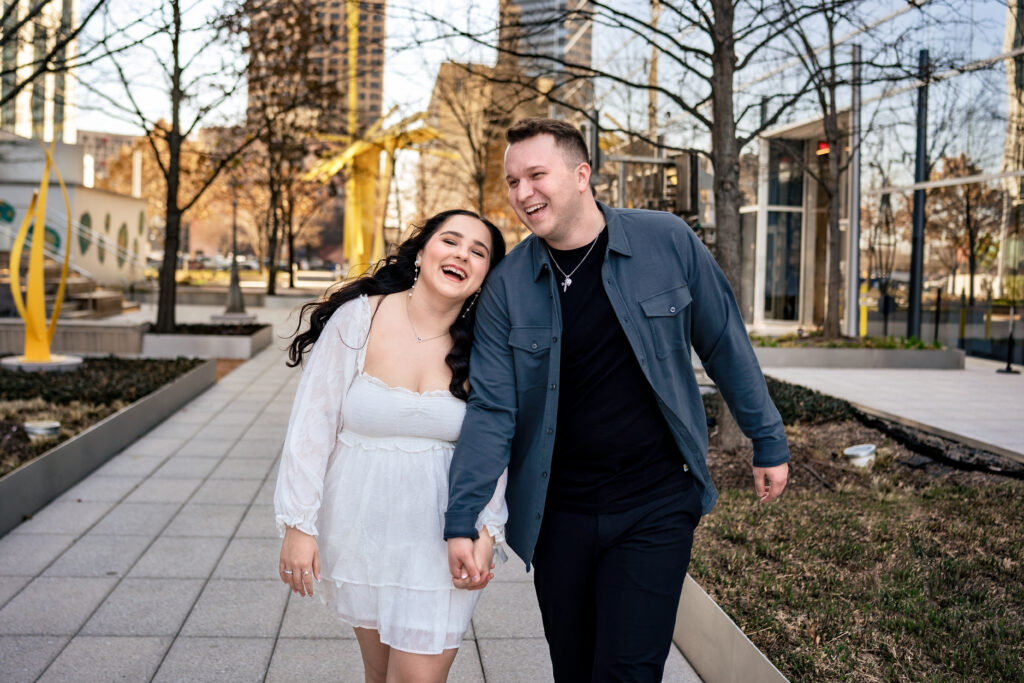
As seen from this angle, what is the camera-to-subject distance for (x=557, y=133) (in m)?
2.82

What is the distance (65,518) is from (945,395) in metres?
10.7

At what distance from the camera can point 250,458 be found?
8.68 metres

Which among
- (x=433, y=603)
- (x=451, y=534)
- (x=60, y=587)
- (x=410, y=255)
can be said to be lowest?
(x=60, y=587)

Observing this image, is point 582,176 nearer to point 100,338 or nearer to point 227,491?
point 227,491

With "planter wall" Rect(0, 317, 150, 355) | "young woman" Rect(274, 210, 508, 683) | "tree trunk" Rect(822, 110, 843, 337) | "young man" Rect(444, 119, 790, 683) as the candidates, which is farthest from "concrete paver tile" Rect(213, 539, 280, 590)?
"tree trunk" Rect(822, 110, 843, 337)

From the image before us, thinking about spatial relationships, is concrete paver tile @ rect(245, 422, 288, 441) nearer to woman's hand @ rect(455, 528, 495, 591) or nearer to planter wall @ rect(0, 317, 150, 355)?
planter wall @ rect(0, 317, 150, 355)

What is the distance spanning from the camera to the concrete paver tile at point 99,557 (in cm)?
534

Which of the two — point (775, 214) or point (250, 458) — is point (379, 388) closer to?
point (250, 458)

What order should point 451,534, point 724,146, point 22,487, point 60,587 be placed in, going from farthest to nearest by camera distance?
point 724,146 < point 22,487 < point 60,587 < point 451,534

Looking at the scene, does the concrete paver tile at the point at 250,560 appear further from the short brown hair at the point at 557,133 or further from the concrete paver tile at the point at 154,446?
the short brown hair at the point at 557,133

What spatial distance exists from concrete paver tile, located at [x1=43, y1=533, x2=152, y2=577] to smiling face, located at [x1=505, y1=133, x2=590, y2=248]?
367cm

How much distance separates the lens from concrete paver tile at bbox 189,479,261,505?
7090 mm

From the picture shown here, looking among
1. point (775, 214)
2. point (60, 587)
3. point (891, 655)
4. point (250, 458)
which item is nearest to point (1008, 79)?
point (775, 214)

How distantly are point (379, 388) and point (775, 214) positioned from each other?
2590 centimetres
